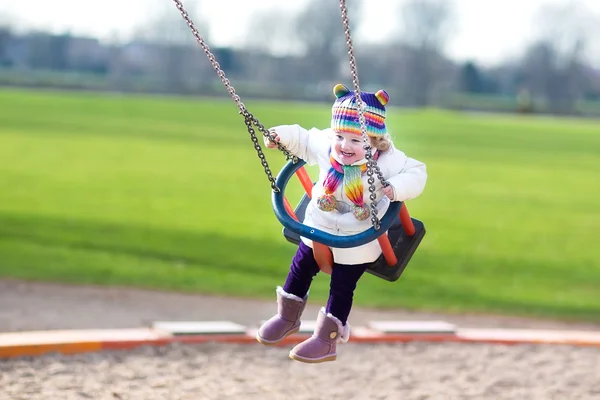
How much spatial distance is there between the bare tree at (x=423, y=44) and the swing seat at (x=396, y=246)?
91.6m

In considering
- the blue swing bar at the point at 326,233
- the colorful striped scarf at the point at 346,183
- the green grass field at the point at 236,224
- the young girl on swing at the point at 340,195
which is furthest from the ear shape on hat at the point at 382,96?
the green grass field at the point at 236,224

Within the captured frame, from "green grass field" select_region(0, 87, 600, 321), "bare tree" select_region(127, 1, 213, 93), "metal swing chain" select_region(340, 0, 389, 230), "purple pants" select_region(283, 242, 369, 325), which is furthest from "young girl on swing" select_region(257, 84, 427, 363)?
"bare tree" select_region(127, 1, 213, 93)

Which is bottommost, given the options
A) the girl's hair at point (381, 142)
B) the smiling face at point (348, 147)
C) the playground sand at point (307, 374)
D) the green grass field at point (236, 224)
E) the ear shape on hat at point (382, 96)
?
the playground sand at point (307, 374)

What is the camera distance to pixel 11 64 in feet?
281

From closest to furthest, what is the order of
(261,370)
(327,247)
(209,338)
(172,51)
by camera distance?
(327,247)
(261,370)
(209,338)
(172,51)

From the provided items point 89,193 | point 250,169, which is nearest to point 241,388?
point 89,193

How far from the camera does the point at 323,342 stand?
3.86 meters

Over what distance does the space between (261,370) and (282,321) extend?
7.08 feet

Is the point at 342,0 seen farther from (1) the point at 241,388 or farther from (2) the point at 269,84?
(2) the point at 269,84

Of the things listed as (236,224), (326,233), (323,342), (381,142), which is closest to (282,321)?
(323,342)

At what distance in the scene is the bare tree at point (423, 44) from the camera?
9581 centimetres

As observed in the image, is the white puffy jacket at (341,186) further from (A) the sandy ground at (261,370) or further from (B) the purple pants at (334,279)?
(A) the sandy ground at (261,370)

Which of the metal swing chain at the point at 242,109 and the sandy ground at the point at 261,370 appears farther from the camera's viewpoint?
the sandy ground at the point at 261,370

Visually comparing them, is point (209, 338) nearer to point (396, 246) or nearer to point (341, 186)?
point (396, 246)
